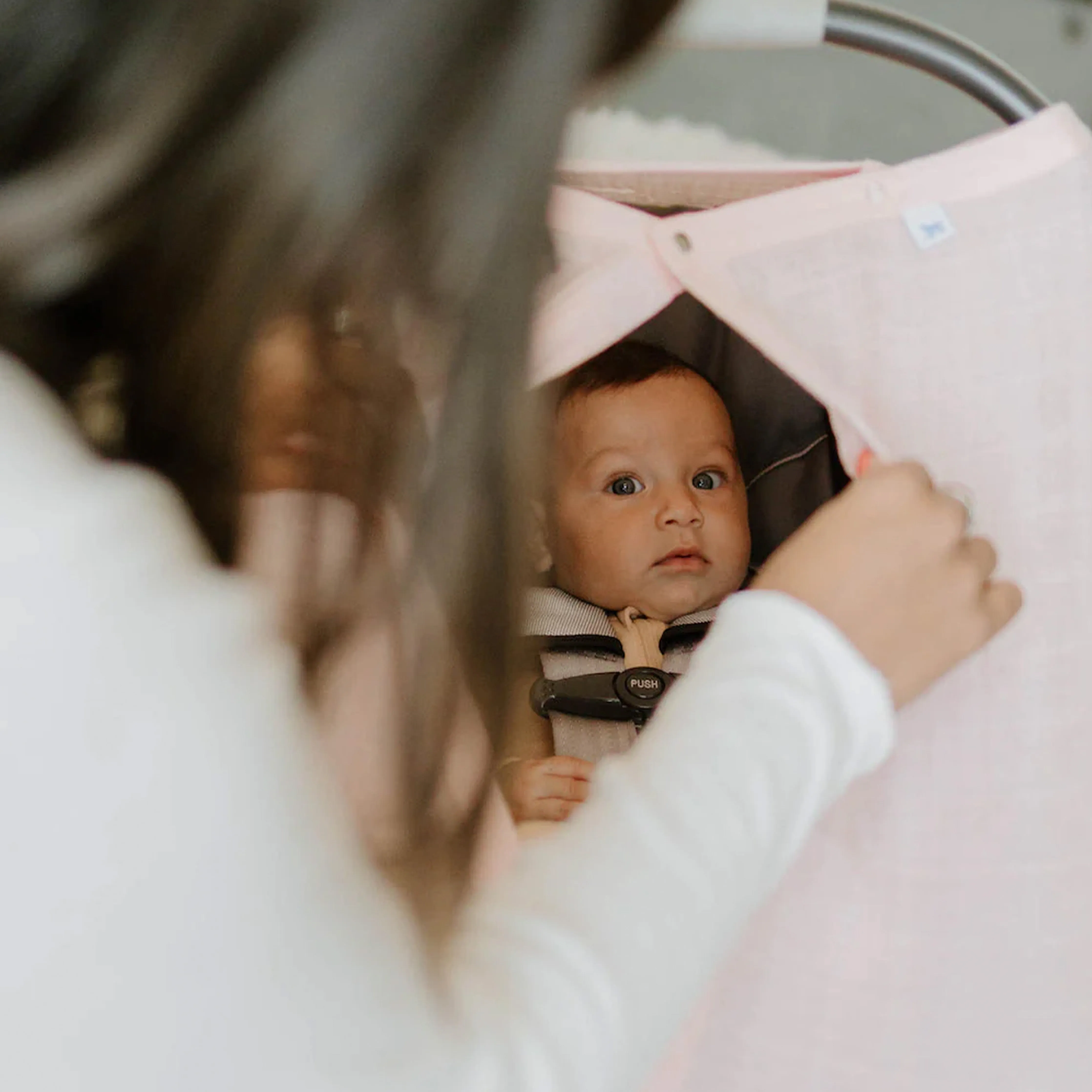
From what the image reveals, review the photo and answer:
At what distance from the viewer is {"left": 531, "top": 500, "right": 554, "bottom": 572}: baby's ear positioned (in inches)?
39.4

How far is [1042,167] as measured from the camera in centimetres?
71

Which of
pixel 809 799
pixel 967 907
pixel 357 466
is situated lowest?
pixel 967 907

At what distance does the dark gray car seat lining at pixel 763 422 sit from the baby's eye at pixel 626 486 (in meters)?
Answer: 0.12

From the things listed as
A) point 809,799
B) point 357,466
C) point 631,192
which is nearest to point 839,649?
point 809,799

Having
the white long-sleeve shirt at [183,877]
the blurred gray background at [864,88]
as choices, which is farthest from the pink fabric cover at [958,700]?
the blurred gray background at [864,88]

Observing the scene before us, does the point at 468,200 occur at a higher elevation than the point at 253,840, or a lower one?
higher

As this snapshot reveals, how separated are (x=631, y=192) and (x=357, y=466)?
0.56m

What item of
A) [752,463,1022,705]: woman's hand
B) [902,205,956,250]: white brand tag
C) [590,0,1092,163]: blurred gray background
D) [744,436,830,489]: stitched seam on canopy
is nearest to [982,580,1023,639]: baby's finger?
[752,463,1022,705]: woman's hand

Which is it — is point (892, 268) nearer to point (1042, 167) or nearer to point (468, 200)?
point (1042, 167)

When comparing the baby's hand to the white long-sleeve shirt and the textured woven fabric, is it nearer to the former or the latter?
the textured woven fabric

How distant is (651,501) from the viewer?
0.96 metres

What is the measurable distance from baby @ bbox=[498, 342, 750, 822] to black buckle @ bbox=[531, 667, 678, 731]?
4cm

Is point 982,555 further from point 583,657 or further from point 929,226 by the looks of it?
point 583,657

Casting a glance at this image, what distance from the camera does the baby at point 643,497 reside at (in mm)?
943
